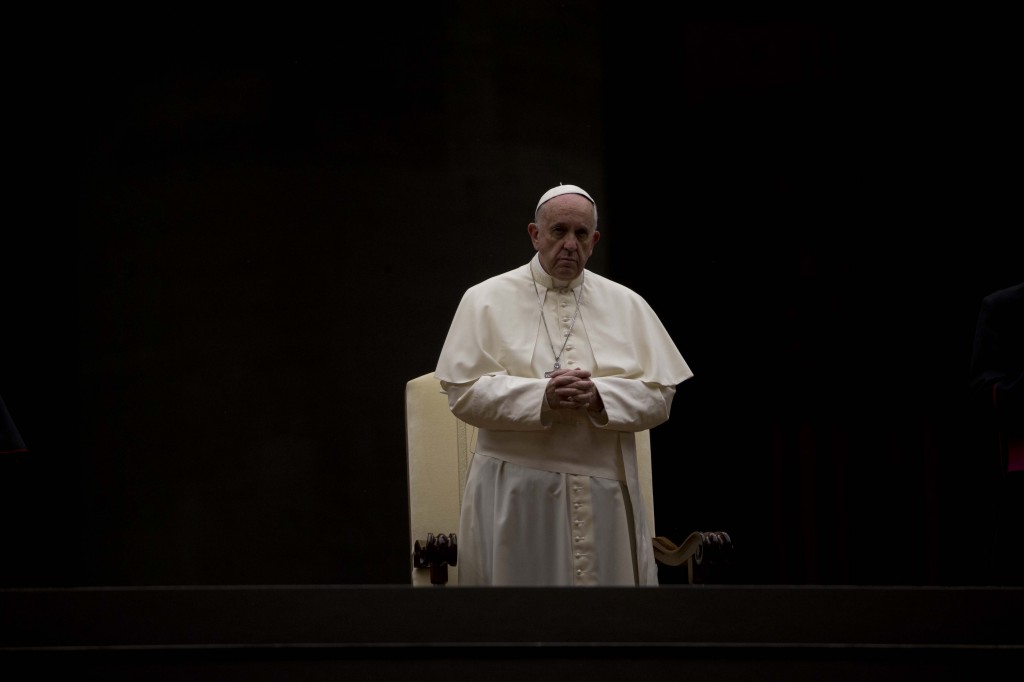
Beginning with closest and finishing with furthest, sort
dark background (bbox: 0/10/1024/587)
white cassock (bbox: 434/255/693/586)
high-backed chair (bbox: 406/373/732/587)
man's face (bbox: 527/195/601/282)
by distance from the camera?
white cassock (bbox: 434/255/693/586), man's face (bbox: 527/195/601/282), high-backed chair (bbox: 406/373/732/587), dark background (bbox: 0/10/1024/587)

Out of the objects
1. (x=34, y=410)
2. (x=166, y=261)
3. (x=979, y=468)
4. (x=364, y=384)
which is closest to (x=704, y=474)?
(x=979, y=468)

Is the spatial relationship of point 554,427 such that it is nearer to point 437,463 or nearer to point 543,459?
point 543,459

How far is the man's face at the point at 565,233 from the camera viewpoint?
3912mm

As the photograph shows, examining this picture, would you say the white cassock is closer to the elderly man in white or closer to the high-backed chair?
the elderly man in white

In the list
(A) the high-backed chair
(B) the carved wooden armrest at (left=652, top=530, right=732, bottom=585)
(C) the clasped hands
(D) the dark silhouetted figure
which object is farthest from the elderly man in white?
(D) the dark silhouetted figure

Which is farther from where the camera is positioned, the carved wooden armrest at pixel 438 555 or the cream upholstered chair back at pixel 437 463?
the cream upholstered chair back at pixel 437 463

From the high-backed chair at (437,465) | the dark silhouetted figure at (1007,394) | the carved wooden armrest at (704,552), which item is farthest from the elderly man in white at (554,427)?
the dark silhouetted figure at (1007,394)

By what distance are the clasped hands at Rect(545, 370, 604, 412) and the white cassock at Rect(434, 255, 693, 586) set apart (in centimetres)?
4

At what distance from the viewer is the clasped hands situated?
363 cm

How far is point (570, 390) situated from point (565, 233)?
55 cm

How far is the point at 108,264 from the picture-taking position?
18.5 ft

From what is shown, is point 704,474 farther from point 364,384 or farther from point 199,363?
point 199,363

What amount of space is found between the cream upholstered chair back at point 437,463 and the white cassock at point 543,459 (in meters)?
0.50

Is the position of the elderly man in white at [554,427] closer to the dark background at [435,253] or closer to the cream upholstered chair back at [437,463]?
the cream upholstered chair back at [437,463]
